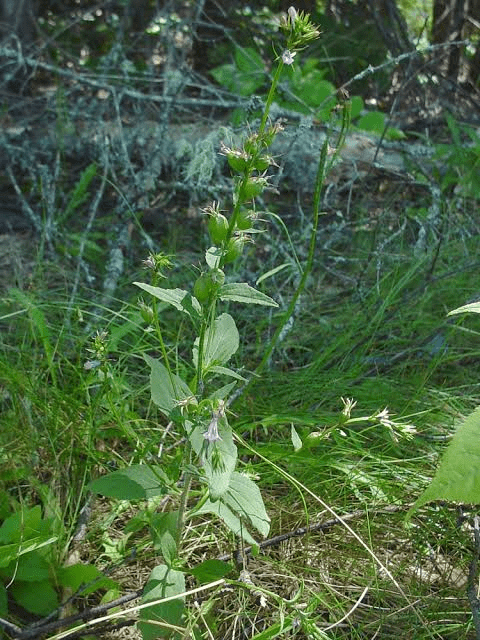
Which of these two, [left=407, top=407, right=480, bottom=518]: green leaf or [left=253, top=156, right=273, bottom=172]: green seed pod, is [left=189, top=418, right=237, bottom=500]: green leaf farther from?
[left=253, top=156, right=273, bottom=172]: green seed pod

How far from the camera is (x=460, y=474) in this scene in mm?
1182

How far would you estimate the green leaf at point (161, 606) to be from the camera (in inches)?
52.6

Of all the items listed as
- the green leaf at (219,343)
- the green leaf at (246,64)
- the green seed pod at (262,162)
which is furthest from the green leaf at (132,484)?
the green leaf at (246,64)

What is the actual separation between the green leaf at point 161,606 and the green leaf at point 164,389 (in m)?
0.29

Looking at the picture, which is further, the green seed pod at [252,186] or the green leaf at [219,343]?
the green leaf at [219,343]

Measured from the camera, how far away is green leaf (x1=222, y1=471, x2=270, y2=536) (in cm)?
132

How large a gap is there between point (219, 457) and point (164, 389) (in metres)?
0.22

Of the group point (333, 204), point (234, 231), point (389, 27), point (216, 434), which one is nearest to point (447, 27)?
point (389, 27)

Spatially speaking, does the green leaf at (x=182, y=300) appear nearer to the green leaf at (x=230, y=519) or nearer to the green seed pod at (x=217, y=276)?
the green seed pod at (x=217, y=276)

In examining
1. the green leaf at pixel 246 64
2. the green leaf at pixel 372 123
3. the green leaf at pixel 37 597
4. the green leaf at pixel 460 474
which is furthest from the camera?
the green leaf at pixel 246 64

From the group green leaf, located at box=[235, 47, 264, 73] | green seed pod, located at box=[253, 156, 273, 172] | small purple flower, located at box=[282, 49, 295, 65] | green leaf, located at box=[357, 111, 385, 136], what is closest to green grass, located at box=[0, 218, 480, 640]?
green seed pod, located at box=[253, 156, 273, 172]

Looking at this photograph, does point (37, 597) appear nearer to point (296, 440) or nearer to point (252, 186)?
point (296, 440)

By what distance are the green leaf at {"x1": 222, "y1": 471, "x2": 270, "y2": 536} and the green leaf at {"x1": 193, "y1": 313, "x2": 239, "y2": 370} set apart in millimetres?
219

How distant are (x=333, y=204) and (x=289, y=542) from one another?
1711 millimetres
